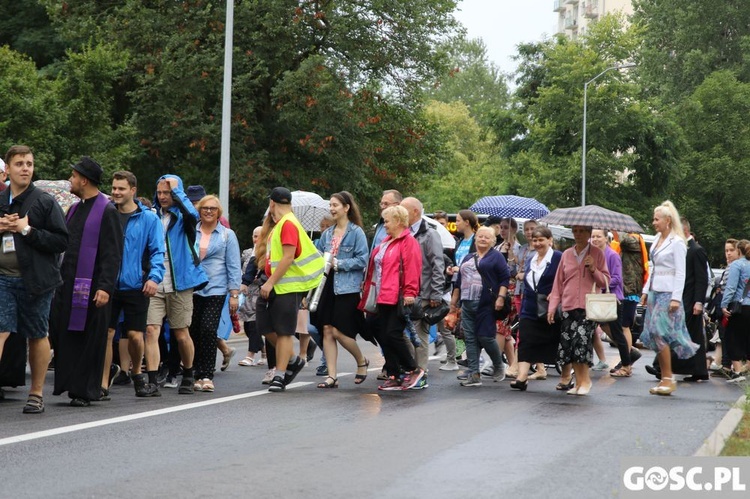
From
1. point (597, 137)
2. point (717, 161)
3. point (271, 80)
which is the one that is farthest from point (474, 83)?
point (271, 80)

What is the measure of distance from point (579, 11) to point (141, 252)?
105m

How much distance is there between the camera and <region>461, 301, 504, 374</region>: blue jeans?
1324 cm

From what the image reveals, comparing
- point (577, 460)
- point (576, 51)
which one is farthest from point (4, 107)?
point (576, 51)

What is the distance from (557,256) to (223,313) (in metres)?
3.62

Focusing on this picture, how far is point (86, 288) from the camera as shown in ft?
34.0

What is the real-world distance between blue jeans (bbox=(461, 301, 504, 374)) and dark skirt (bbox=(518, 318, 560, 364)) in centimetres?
47

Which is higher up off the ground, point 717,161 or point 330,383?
point 717,161

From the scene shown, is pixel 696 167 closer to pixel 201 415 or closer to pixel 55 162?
pixel 55 162

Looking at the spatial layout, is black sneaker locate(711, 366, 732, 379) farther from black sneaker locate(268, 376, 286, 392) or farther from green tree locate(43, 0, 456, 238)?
green tree locate(43, 0, 456, 238)

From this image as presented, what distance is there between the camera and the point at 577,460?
796 cm

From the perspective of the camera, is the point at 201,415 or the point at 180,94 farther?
the point at 180,94

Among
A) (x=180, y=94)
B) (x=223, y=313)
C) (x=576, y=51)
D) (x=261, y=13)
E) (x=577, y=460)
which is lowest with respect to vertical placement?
(x=577, y=460)

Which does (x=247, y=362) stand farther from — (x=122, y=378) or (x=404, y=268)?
(x=404, y=268)

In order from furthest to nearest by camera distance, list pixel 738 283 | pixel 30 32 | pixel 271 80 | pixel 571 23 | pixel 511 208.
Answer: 1. pixel 571 23
2. pixel 30 32
3. pixel 271 80
4. pixel 511 208
5. pixel 738 283
